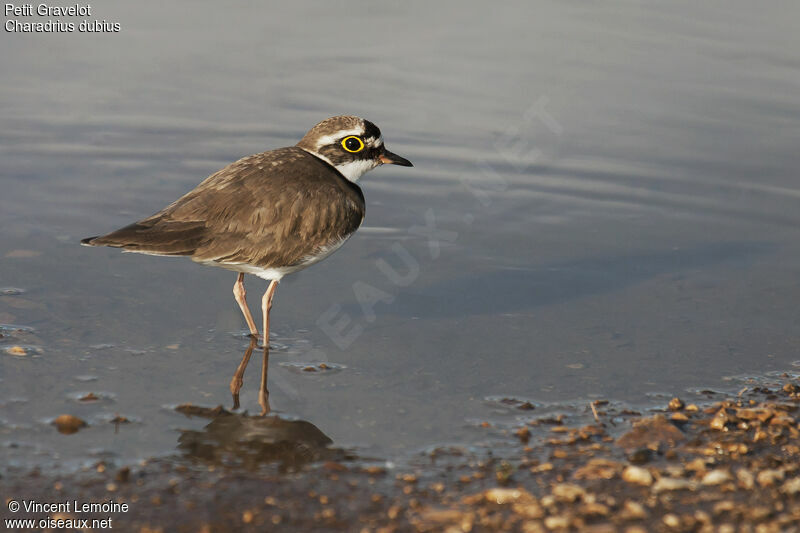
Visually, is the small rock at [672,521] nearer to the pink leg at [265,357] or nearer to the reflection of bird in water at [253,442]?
the reflection of bird in water at [253,442]

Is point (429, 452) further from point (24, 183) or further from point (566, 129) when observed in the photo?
point (566, 129)

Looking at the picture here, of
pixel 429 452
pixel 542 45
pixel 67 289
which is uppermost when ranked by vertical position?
pixel 542 45

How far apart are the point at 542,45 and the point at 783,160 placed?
5.29 metres

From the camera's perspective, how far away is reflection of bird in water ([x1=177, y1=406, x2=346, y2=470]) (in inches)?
270

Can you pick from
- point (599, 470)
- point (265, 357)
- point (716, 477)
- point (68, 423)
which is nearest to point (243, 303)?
point (265, 357)

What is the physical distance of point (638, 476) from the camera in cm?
638

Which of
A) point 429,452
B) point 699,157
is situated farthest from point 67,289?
point 699,157

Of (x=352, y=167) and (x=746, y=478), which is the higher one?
(x=352, y=167)

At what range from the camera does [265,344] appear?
897 centimetres

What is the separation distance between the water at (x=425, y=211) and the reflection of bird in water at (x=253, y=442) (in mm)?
163

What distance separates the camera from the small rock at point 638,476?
6.35 meters

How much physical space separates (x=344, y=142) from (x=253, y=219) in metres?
1.56

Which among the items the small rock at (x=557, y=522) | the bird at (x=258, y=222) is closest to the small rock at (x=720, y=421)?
the small rock at (x=557, y=522)

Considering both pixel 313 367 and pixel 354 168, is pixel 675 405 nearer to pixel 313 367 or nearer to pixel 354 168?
pixel 313 367
